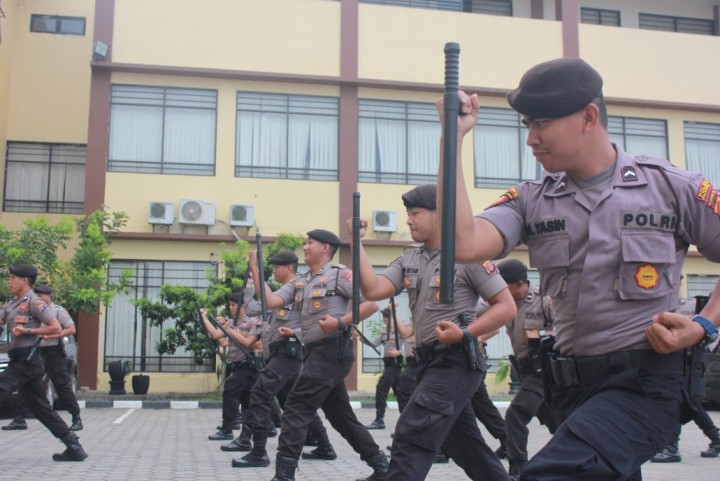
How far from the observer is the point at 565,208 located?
11.0 ft

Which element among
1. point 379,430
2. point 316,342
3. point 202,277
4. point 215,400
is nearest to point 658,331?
point 316,342

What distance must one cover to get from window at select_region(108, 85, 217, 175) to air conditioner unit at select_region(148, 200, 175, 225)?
82cm

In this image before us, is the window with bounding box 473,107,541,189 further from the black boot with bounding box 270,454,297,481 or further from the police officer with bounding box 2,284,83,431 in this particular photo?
the black boot with bounding box 270,454,297,481

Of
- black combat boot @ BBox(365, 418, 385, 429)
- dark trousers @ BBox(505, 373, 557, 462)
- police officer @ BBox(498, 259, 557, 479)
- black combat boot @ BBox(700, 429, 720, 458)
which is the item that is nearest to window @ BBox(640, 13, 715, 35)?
black combat boot @ BBox(365, 418, 385, 429)

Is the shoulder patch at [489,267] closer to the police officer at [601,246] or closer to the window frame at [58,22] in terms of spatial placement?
the police officer at [601,246]

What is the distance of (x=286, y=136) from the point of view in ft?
68.4

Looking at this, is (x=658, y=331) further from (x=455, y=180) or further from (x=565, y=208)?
(x=455, y=180)

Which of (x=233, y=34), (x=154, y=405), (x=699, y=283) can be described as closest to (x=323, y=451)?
(x=154, y=405)

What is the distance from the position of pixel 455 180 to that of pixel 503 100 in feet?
64.8

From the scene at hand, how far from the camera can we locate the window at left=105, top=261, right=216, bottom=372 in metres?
19.7

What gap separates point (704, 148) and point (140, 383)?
14.6 meters

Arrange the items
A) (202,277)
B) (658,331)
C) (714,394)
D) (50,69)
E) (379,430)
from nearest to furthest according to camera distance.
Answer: (658,331)
(379,430)
(714,394)
(202,277)
(50,69)

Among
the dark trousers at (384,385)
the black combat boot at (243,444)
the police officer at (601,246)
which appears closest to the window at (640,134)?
the dark trousers at (384,385)

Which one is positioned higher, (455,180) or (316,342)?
(455,180)
